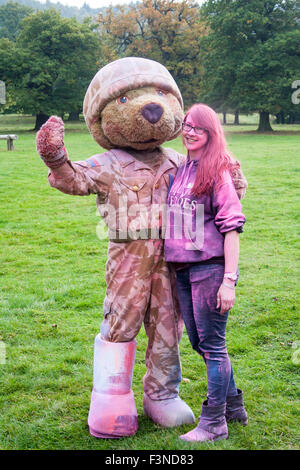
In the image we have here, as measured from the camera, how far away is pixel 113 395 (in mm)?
3236

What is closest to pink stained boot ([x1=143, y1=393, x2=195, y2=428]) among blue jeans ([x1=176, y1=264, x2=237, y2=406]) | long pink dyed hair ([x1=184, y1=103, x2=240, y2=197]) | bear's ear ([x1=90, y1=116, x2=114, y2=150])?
blue jeans ([x1=176, y1=264, x2=237, y2=406])

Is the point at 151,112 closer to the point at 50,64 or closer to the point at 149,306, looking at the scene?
the point at 149,306

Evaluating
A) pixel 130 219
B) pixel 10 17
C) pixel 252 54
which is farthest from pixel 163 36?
pixel 130 219

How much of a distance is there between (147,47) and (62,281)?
104 ft

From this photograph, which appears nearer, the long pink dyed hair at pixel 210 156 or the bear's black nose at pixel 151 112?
the long pink dyed hair at pixel 210 156

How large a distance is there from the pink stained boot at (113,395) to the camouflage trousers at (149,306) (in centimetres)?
8

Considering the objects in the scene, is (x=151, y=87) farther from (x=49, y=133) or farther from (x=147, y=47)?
(x=147, y=47)

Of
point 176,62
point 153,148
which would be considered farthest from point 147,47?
point 153,148

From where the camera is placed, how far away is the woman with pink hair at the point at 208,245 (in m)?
2.88

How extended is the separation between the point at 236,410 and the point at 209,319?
782mm

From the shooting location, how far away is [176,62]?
115 feet

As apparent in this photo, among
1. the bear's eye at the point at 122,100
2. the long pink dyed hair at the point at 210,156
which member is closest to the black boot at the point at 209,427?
the long pink dyed hair at the point at 210,156

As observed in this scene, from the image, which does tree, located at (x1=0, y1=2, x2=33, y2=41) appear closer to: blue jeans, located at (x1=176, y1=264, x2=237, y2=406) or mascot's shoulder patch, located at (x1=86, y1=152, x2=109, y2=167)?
mascot's shoulder patch, located at (x1=86, y1=152, x2=109, y2=167)

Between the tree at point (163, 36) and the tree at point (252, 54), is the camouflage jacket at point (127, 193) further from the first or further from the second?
the tree at point (163, 36)
